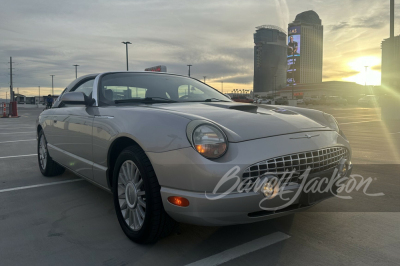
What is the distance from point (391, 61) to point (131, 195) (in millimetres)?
15125

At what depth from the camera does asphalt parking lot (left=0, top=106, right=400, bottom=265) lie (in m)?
2.40

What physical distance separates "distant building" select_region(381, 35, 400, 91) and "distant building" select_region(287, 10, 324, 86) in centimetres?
13196

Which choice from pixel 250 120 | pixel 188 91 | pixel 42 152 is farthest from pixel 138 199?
pixel 42 152

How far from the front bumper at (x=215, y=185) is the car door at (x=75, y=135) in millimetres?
1269

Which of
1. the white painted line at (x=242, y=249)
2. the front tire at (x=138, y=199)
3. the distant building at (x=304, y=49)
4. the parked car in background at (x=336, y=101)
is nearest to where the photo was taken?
the white painted line at (x=242, y=249)

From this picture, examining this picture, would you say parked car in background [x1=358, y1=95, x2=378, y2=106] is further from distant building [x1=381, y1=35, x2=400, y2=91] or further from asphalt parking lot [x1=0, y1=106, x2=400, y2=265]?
asphalt parking lot [x1=0, y1=106, x2=400, y2=265]

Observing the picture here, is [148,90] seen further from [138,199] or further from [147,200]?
[147,200]

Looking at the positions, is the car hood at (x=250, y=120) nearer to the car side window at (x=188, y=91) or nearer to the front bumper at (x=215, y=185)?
the front bumper at (x=215, y=185)

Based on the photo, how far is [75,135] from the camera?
3.69m

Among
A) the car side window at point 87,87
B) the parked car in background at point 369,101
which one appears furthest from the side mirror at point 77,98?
the parked car in background at point 369,101

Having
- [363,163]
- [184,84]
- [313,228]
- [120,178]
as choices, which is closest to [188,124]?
[120,178]

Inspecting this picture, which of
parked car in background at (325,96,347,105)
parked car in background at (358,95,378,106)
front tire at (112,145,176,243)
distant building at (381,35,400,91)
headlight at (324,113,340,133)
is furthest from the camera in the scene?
parked car in background at (325,96,347,105)

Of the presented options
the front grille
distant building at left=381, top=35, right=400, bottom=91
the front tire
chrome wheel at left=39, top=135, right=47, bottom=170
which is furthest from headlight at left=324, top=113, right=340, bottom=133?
distant building at left=381, top=35, right=400, bottom=91

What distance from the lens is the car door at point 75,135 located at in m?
3.40
